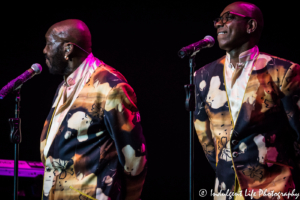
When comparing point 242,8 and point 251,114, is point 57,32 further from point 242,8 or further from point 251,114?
point 251,114

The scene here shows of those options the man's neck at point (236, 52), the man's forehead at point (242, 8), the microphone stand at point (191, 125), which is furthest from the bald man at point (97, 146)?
the man's forehead at point (242, 8)

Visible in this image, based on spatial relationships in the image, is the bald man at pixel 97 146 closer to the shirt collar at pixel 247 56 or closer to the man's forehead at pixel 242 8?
the shirt collar at pixel 247 56

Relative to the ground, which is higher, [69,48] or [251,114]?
[69,48]

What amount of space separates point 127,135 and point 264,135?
0.75 m

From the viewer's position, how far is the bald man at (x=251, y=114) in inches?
70.7

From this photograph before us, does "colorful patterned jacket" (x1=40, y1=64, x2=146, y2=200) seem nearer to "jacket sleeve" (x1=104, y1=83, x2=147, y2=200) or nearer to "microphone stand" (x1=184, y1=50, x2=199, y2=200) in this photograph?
"jacket sleeve" (x1=104, y1=83, x2=147, y2=200)

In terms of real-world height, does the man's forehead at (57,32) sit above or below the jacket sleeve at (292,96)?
above

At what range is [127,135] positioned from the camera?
6.15ft

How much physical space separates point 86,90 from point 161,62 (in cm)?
143

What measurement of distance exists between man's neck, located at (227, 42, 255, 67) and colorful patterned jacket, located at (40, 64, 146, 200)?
655 mm

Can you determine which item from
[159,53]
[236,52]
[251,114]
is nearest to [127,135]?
[251,114]

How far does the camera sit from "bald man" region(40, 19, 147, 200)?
6.12 feet

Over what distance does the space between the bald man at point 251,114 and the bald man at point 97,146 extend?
491 mm

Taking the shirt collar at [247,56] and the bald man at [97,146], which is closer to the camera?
the bald man at [97,146]
